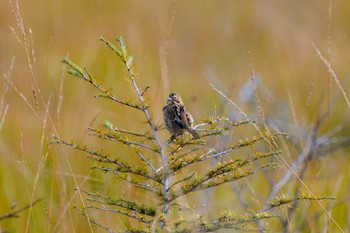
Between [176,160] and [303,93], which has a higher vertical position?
[303,93]

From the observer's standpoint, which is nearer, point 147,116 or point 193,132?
point 147,116

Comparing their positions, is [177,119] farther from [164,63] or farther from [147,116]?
[164,63]

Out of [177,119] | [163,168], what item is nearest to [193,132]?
[177,119]

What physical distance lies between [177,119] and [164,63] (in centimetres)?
236

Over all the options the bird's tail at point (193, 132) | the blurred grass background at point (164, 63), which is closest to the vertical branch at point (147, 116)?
the bird's tail at point (193, 132)

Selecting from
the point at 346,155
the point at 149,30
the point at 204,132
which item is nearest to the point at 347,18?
the point at 149,30

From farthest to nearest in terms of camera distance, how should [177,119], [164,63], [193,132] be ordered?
[164,63] → [177,119] → [193,132]

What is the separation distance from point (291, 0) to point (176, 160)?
10.3 meters

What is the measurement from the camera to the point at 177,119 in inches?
138

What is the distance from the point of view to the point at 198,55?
1023 centimetres

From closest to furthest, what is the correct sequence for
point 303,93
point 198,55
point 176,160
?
point 176,160 → point 303,93 → point 198,55

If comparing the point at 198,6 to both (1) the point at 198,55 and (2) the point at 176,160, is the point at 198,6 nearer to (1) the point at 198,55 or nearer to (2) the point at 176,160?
(1) the point at 198,55

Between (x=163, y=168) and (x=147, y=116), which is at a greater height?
(x=147, y=116)

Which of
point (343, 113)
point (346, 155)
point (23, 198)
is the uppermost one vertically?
point (343, 113)
